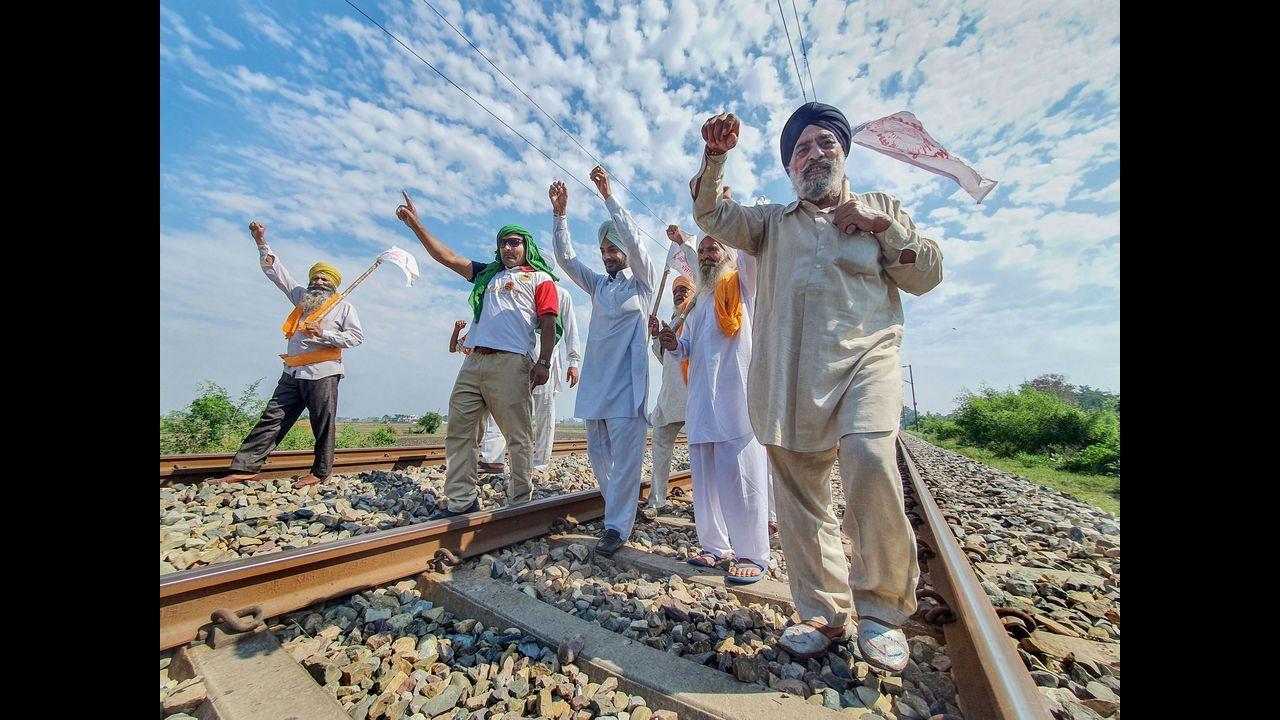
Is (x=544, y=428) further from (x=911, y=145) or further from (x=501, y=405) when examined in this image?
(x=911, y=145)

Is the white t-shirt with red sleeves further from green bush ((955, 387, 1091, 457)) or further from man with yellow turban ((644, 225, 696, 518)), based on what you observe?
green bush ((955, 387, 1091, 457))

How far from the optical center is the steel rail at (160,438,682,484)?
4.49 meters

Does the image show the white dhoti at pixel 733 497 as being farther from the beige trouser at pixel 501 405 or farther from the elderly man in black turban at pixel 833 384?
the beige trouser at pixel 501 405

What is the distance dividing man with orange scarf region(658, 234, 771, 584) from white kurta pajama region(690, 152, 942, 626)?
88cm

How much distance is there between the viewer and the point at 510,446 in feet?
13.4

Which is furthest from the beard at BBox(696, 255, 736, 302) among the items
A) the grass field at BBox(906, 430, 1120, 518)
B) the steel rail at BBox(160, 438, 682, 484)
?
the grass field at BBox(906, 430, 1120, 518)

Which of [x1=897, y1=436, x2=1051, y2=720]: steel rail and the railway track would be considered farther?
the railway track

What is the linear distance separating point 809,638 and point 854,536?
435 mm

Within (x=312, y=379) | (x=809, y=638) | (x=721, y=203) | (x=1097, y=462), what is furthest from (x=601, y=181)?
(x=1097, y=462)
